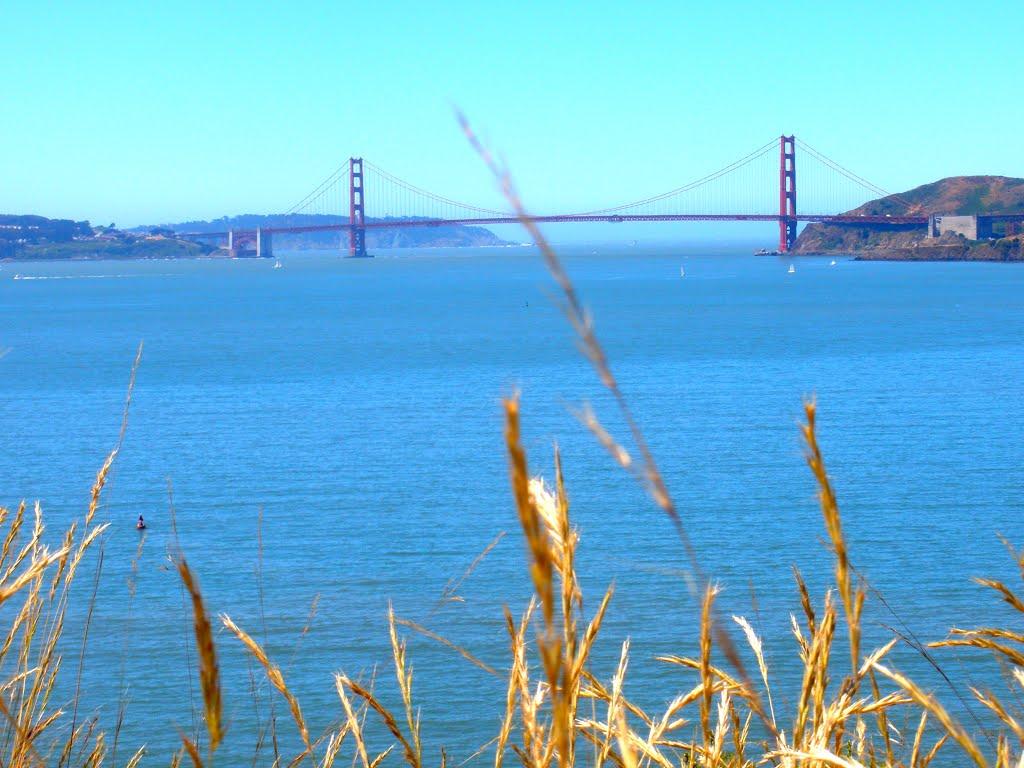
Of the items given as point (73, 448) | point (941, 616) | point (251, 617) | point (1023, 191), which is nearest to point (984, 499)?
point (941, 616)

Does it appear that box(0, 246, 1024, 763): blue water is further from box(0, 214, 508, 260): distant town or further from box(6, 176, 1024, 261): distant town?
box(0, 214, 508, 260): distant town

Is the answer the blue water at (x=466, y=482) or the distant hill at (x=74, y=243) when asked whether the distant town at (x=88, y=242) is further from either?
the blue water at (x=466, y=482)

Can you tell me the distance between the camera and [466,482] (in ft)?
56.0

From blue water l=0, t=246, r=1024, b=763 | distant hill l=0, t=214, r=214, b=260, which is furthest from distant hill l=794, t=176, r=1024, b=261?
distant hill l=0, t=214, r=214, b=260

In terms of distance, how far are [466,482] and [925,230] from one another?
83.1 m

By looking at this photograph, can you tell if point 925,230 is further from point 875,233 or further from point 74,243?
point 74,243

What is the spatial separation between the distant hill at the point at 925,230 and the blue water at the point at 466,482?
48.7 meters

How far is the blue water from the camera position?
394 inches

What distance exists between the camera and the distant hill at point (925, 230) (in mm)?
88500

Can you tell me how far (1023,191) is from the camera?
97.0m

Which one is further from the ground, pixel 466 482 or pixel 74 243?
pixel 74 243

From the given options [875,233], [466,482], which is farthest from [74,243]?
[466,482]

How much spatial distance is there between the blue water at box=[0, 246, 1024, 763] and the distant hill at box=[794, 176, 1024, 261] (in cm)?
4865

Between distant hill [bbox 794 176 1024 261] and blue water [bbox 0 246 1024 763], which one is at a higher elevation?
distant hill [bbox 794 176 1024 261]
